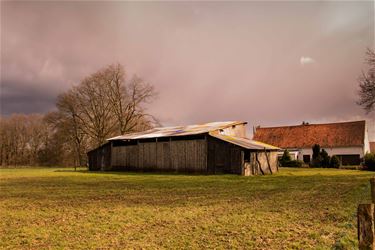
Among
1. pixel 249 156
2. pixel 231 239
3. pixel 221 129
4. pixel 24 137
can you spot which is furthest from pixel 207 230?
pixel 24 137

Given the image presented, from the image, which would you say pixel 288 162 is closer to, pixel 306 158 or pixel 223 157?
pixel 306 158

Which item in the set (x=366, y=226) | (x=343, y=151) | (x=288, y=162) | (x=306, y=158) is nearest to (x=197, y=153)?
(x=288, y=162)

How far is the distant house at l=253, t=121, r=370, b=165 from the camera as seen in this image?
1906 inches

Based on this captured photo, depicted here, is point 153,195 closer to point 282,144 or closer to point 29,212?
point 29,212

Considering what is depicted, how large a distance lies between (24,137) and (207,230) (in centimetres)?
7317

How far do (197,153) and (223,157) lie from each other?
2.98 m

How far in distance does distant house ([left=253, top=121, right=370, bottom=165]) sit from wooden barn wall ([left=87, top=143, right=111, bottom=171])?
28103 millimetres

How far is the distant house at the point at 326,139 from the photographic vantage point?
159ft

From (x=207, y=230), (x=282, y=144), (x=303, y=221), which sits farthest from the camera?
(x=282, y=144)

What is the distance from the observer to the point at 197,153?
32.8 m

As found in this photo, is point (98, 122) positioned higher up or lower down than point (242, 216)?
higher up

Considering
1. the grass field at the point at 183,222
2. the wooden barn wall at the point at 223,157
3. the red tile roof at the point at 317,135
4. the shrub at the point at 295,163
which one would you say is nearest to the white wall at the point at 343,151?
the red tile roof at the point at 317,135

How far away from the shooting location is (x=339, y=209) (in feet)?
36.0

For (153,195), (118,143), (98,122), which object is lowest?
(153,195)
